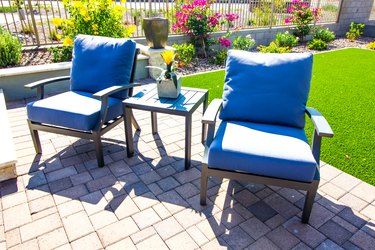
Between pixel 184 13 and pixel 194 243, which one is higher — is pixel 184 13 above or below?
above

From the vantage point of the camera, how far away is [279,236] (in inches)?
74.7

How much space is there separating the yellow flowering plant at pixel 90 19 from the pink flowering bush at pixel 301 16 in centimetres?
590

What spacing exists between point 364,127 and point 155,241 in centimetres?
295

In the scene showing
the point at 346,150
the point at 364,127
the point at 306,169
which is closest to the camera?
the point at 306,169

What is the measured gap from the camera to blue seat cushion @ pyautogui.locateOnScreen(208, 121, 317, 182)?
1810 mm

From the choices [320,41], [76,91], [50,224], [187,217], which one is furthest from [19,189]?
[320,41]

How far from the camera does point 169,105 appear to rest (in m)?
2.49

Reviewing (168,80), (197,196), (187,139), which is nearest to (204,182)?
(197,196)

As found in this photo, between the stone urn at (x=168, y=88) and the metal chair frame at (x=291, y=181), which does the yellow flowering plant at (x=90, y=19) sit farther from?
the metal chair frame at (x=291, y=181)

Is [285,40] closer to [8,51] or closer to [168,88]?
[168,88]

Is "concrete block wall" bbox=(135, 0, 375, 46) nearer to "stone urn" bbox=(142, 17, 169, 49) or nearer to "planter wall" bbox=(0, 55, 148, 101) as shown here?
"stone urn" bbox=(142, 17, 169, 49)

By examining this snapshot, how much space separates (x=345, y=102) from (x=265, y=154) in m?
3.00

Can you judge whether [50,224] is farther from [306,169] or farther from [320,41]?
[320,41]

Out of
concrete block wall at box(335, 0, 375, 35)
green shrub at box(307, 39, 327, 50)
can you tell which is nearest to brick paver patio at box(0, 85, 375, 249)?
green shrub at box(307, 39, 327, 50)
